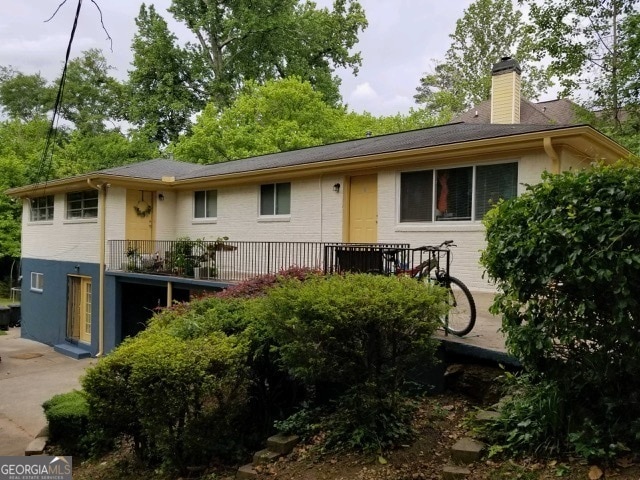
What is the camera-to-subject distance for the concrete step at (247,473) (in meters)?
4.11

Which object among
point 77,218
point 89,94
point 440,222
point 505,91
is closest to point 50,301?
point 77,218

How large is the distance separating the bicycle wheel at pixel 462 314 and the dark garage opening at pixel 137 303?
956 centimetres

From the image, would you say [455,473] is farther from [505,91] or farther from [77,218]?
[77,218]

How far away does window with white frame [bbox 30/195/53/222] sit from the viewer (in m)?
16.4

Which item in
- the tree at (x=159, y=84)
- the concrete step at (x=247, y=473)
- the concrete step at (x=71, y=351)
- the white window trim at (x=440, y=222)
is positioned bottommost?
the concrete step at (x=71, y=351)

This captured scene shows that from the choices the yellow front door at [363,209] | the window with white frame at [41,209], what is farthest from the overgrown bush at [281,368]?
the window with white frame at [41,209]

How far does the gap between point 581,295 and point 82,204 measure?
48.7 feet

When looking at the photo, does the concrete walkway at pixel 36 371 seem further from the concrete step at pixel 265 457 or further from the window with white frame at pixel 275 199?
the window with white frame at pixel 275 199

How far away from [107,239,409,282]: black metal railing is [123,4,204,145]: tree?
16608 millimetres

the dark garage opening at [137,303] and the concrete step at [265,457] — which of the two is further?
the dark garage opening at [137,303]

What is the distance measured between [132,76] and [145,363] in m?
28.6

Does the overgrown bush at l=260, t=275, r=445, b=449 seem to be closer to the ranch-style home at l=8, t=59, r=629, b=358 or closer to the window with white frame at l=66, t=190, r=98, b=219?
the ranch-style home at l=8, t=59, r=629, b=358

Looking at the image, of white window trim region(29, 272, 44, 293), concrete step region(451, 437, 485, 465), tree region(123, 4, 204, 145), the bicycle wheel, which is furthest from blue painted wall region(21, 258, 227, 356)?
tree region(123, 4, 204, 145)

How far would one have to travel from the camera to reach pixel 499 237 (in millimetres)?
3555
